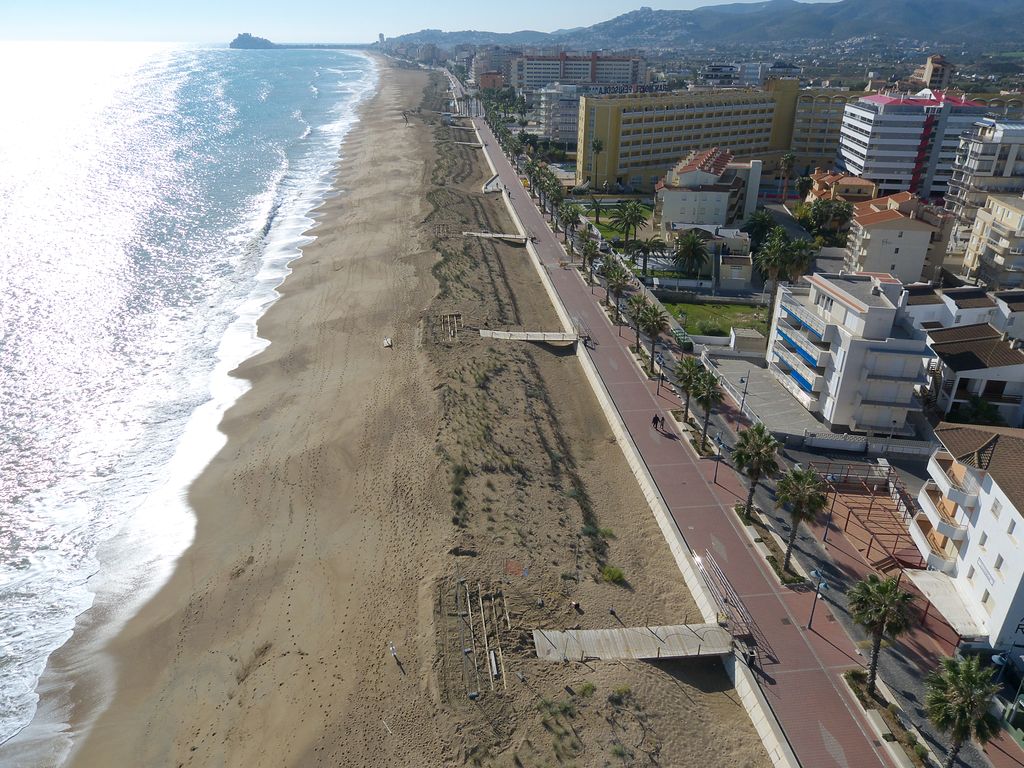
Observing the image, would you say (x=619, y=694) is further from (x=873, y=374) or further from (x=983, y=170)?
(x=983, y=170)

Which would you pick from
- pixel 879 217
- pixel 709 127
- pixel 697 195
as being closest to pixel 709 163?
pixel 697 195

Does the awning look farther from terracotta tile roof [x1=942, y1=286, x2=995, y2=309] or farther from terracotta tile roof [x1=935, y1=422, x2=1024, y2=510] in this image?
terracotta tile roof [x1=942, y1=286, x2=995, y2=309]

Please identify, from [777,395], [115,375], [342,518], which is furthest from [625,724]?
[115,375]

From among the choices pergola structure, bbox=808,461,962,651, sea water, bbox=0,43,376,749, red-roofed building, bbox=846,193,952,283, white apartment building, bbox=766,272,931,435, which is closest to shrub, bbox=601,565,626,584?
pergola structure, bbox=808,461,962,651

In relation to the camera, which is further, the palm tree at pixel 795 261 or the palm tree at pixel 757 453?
the palm tree at pixel 795 261

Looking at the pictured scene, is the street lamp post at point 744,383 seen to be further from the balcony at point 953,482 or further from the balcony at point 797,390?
the balcony at point 953,482

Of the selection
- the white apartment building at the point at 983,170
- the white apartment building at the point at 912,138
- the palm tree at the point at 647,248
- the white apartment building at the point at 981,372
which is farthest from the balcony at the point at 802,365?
the white apartment building at the point at 912,138
